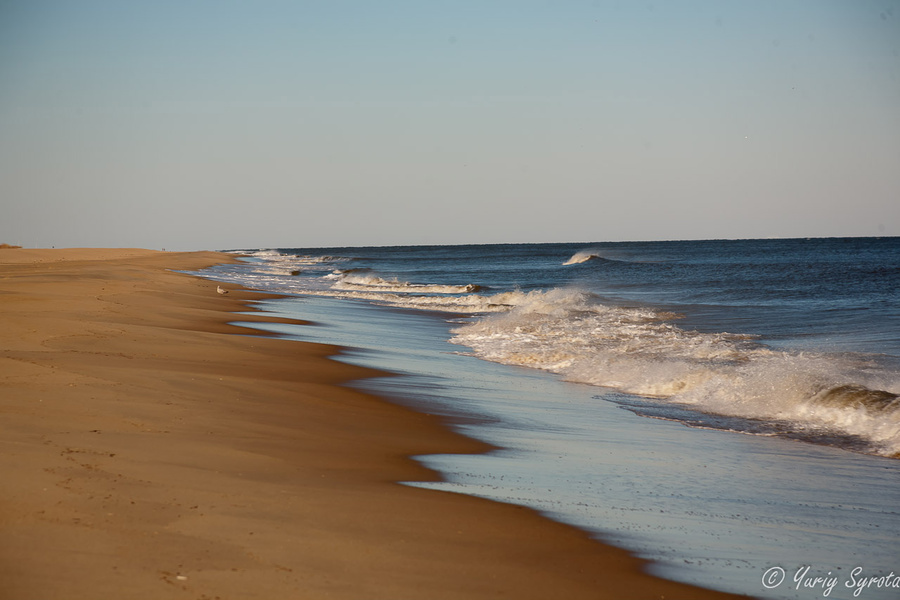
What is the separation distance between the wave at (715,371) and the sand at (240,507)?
14.5 feet

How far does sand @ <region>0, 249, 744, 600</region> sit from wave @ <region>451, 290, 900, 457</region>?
174 inches

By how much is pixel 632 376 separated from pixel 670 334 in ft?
18.7

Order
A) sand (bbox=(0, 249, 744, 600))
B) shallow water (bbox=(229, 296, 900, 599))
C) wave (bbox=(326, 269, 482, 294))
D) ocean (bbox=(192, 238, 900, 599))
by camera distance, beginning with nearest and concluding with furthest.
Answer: sand (bbox=(0, 249, 744, 600)) → shallow water (bbox=(229, 296, 900, 599)) → ocean (bbox=(192, 238, 900, 599)) → wave (bbox=(326, 269, 482, 294))

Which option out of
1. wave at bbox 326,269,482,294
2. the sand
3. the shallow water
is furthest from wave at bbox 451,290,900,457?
wave at bbox 326,269,482,294

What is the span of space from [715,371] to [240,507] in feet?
28.1

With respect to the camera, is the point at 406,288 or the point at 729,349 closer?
the point at 729,349

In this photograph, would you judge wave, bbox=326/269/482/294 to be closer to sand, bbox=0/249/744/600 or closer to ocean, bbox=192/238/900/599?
ocean, bbox=192/238/900/599

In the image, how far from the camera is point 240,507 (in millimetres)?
4633

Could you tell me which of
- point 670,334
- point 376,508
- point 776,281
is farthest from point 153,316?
point 776,281

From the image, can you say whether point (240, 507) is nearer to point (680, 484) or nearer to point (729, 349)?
point (680, 484)

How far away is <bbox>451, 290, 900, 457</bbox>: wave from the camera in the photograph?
915cm

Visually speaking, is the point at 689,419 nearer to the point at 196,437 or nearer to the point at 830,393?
the point at 830,393

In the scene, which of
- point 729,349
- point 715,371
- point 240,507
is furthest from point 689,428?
point 729,349

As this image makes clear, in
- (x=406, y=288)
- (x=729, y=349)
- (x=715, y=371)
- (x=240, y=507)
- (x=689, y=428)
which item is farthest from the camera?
(x=406, y=288)
